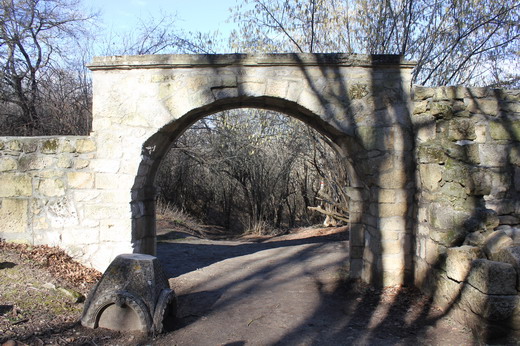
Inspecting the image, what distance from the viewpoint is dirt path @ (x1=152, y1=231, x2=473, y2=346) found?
388 centimetres

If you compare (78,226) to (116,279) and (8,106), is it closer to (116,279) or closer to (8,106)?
(116,279)

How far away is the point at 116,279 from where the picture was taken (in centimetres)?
385

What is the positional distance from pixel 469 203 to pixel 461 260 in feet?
2.37

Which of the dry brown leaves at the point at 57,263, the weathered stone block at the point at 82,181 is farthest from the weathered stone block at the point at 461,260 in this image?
the weathered stone block at the point at 82,181

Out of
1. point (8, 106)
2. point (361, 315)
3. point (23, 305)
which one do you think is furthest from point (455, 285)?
point (8, 106)

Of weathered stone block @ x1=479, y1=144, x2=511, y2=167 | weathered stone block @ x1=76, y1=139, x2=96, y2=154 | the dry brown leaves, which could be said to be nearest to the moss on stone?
weathered stone block @ x1=76, y1=139, x2=96, y2=154

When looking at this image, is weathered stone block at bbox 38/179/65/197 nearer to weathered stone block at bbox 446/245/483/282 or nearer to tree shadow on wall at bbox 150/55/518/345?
tree shadow on wall at bbox 150/55/518/345

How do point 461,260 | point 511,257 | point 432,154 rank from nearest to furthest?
point 511,257 < point 461,260 < point 432,154

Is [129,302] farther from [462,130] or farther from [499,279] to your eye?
[462,130]

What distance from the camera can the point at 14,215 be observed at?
5.18 metres

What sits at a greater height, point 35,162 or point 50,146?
point 50,146

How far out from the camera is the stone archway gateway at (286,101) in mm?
5051

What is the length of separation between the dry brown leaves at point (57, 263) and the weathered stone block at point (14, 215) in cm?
20

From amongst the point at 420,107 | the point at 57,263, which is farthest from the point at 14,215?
the point at 420,107
